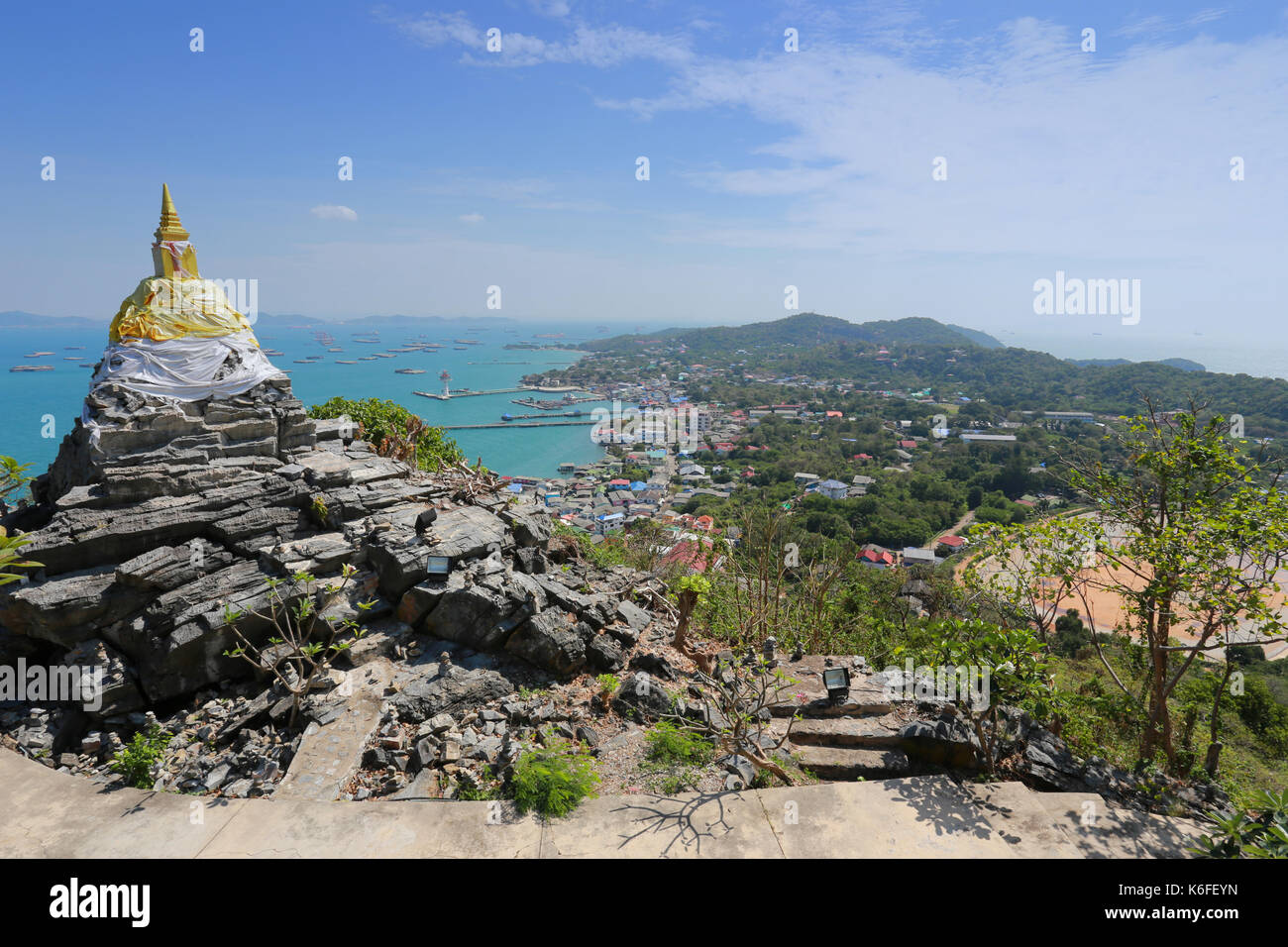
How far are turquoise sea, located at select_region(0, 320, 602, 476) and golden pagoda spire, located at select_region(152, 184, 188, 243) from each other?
5.20 m

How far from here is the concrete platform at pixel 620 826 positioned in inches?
187

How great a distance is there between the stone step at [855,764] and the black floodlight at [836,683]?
77cm

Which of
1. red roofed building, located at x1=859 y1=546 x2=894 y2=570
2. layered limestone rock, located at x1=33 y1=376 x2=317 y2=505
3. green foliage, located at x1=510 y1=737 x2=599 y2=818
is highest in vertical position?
layered limestone rock, located at x1=33 y1=376 x2=317 y2=505

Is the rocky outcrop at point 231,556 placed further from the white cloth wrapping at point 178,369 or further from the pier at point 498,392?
the pier at point 498,392

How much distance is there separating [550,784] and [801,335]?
17447cm

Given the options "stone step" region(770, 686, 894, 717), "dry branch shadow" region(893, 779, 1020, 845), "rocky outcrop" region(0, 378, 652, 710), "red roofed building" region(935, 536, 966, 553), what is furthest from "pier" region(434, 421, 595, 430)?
"dry branch shadow" region(893, 779, 1020, 845)

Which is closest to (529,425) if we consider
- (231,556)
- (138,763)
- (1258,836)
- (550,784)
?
(231,556)

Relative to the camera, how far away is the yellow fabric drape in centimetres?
1195

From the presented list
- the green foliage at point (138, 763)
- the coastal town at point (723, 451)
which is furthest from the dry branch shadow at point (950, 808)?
the coastal town at point (723, 451)

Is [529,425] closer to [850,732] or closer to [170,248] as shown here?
[170,248]

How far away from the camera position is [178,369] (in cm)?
→ 1173

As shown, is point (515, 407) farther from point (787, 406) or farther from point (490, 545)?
point (490, 545)

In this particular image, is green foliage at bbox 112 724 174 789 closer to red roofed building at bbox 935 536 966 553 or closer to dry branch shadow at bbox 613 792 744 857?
dry branch shadow at bbox 613 792 744 857
